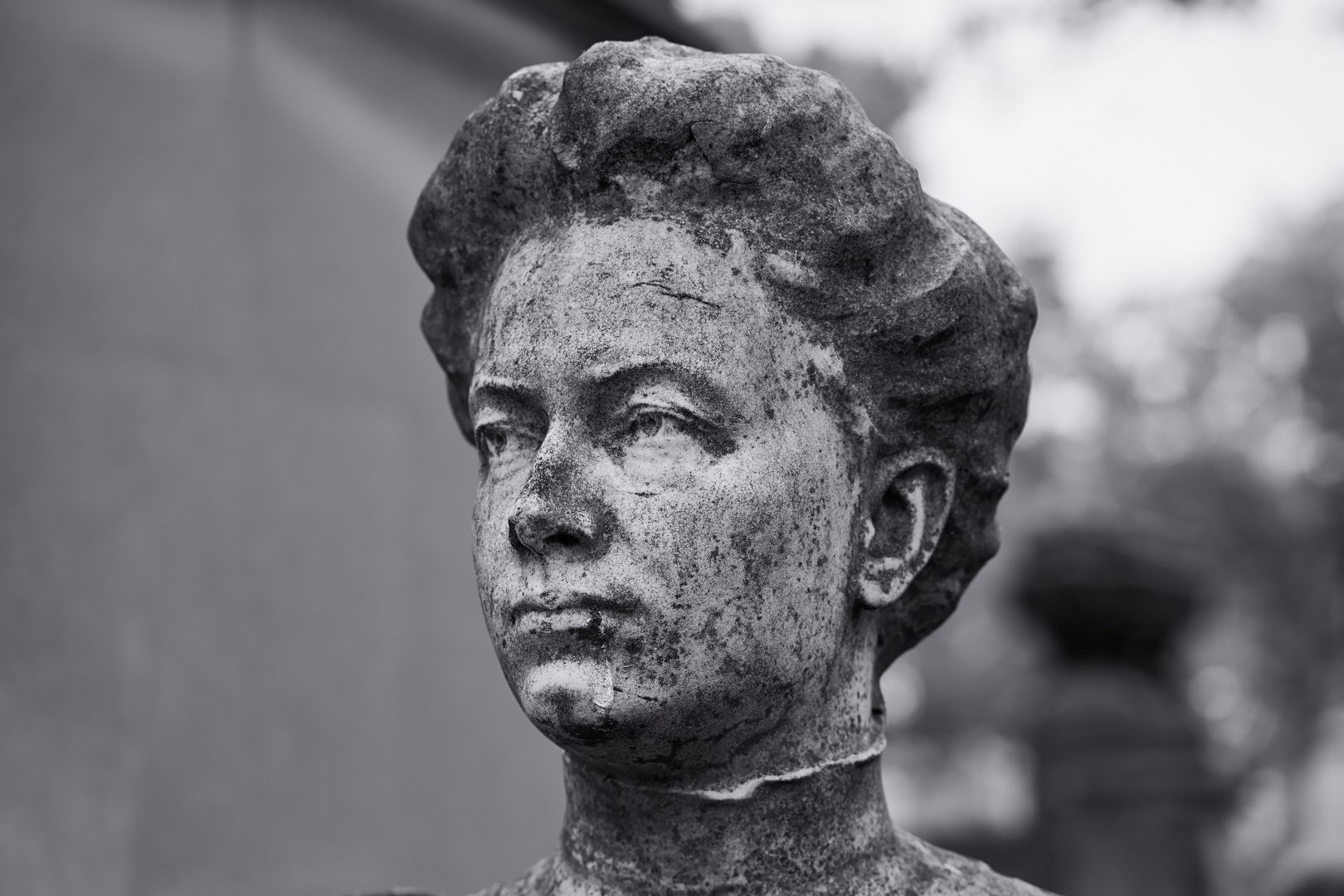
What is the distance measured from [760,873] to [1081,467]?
884 inches

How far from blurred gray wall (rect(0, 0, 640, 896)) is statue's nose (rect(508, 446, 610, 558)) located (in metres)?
2.23

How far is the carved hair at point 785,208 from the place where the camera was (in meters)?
1.93

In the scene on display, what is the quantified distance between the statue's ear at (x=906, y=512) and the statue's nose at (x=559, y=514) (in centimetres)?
50

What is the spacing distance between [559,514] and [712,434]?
0.24 metres

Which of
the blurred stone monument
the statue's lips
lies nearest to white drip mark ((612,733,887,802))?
the statue's lips

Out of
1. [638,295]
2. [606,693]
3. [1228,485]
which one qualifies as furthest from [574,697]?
[1228,485]

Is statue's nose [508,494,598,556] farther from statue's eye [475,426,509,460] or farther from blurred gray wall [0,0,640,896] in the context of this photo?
blurred gray wall [0,0,640,896]

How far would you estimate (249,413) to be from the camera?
13.0ft

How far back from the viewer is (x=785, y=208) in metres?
1.97

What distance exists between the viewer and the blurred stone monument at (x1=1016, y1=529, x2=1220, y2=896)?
7727 millimetres

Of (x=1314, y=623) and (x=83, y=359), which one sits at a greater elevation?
(x=1314, y=623)

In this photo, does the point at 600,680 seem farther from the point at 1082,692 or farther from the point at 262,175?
the point at 1082,692

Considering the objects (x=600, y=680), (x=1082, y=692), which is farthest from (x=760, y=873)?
(x=1082, y=692)

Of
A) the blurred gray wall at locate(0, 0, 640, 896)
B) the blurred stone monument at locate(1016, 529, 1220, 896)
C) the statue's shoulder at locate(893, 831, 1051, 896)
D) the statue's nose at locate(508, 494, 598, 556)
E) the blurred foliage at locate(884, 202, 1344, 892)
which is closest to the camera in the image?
the statue's nose at locate(508, 494, 598, 556)
